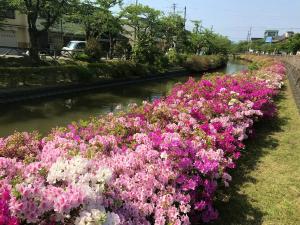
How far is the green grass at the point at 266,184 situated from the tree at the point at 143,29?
23289 millimetres

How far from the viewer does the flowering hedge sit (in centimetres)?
294

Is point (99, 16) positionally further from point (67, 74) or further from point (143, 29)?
point (67, 74)

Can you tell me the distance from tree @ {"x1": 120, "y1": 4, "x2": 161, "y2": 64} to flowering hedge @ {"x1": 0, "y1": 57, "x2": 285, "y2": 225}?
24791 millimetres

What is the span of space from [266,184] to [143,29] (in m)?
37.2

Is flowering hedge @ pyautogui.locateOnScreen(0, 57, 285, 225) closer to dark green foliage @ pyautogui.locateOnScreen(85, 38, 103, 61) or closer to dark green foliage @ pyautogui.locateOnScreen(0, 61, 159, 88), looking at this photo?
dark green foliage @ pyautogui.locateOnScreen(0, 61, 159, 88)

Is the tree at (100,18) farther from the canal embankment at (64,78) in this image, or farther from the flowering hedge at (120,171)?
the flowering hedge at (120,171)

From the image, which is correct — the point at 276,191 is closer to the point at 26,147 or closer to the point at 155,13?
the point at 26,147

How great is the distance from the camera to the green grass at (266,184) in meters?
5.31

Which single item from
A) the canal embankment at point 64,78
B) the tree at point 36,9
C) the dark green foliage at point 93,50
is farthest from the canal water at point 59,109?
the tree at point 36,9

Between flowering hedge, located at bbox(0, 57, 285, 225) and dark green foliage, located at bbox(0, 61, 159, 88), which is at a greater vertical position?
flowering hedge, located at bbox(0, 57, 285, 225)

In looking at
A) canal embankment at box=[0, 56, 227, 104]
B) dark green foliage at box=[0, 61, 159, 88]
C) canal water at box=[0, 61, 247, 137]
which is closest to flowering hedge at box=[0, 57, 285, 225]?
canal water at box=[0, 61, 247, 137]

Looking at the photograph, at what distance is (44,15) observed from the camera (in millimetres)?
24641

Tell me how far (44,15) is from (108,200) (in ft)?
78.3

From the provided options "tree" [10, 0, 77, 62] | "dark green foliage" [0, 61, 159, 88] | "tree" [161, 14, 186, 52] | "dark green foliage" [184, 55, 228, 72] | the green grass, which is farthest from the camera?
"tree" [161, 14, 186, 52]
